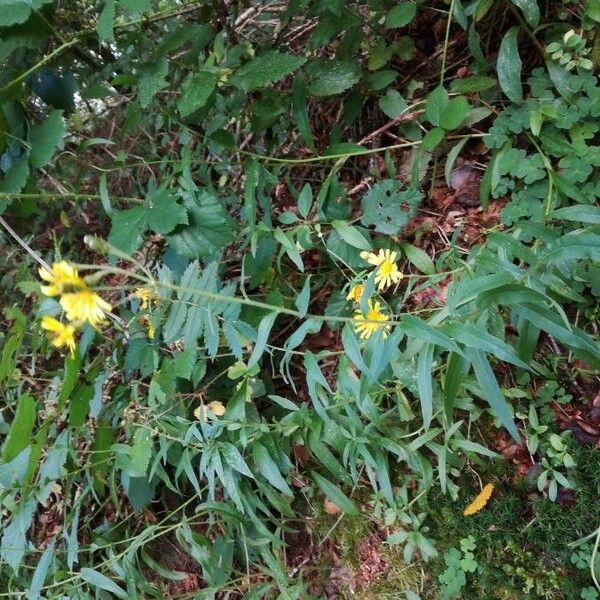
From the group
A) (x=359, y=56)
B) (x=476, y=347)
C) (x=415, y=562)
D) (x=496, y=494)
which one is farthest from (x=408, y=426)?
(x=359, y=56)

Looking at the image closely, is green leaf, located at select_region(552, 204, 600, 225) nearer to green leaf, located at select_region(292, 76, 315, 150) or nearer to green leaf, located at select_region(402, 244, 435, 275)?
green leaf, located at select_region(402, 244, 435, 275)

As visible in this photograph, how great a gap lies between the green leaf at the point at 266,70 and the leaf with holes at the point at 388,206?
366 millimetres

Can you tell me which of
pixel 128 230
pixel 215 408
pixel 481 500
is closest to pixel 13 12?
pixel 128 230

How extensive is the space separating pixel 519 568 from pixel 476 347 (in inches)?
29.5

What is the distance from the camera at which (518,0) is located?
1.29m

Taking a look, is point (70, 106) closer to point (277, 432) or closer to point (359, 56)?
point (359, 56)

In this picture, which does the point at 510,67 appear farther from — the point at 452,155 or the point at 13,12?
the point at 13,12

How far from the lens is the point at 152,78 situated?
136cm

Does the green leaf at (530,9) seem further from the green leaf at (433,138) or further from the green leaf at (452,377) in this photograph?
the green leaf at (452,377)

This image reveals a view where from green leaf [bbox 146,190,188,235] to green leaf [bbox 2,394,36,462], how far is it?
1.53 feet

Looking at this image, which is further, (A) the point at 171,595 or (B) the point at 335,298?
(A) the point at 171,595

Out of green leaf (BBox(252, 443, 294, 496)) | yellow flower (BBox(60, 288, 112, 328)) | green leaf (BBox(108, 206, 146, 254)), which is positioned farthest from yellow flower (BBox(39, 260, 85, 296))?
green leaf (BBox(252, 443, 294, 496))

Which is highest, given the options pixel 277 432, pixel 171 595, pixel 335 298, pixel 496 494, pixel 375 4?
pixel 375 4

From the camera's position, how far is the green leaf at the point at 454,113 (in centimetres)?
136
